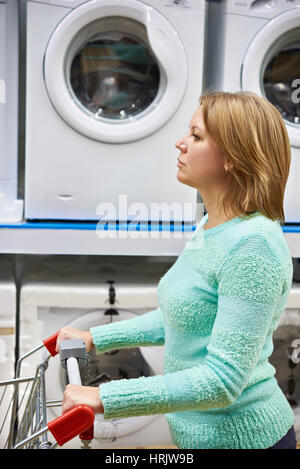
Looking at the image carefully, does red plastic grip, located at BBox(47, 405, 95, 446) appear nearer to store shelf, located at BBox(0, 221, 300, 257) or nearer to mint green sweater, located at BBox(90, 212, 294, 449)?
mint green sweater, located at BBox(90, 212, 294, 449)

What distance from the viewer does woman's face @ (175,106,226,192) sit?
29.8 inches

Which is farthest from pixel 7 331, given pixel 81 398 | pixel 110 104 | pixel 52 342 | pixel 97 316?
pixel 81 398

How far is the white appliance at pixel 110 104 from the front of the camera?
1365 mm

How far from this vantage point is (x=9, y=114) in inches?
58.2

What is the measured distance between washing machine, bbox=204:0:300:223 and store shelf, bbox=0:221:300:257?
0.36 meters

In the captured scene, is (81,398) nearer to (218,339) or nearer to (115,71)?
(218,339)

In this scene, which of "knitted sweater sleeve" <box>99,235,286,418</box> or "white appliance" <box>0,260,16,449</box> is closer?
"knitted sweater sleeve" <box>99,235,286,418</box>

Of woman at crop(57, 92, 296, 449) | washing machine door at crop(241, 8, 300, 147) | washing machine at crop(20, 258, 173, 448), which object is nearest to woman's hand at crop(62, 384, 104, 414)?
woman at crop(57, 92, 296, 449)

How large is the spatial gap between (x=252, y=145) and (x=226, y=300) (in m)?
0.21

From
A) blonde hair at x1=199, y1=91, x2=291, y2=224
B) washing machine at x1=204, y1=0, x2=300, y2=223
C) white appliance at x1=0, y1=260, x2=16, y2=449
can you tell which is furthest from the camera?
washing machine at x1=204, y1=0, x2=300, y2=223

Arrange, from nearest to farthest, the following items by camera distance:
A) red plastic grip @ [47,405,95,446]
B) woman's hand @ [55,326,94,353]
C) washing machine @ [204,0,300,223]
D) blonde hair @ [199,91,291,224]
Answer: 1. red plastic grip @ [47,405,95,446]
2. blonde hair @ [199,91,291,224]
3. woman's hand @ [55,326,94,353]
4. washing machine @ [204,0,300,223]

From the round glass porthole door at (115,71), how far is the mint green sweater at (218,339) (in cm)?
71

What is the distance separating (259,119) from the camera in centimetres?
71

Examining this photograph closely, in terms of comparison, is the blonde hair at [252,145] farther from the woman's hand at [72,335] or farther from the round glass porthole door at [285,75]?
the round glass porthole door at [285,75]
